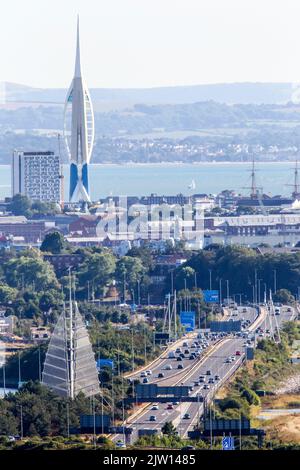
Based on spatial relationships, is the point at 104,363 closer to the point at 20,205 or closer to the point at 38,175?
the point at 20,205

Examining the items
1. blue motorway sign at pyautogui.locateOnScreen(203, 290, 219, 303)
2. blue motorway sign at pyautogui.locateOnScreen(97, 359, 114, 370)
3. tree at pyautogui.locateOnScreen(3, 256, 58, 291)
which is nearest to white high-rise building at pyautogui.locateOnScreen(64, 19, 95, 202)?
tree at pyautogui.locateOnScreen(3, 256, 58, 291)

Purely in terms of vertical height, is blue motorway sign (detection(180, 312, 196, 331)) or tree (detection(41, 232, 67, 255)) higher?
tree (detection(41, 232, 67, 255))

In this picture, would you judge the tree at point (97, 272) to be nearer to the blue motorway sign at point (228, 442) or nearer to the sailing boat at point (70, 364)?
the sailing boat at point (70, 364)

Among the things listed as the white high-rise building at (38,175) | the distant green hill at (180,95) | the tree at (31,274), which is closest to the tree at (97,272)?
the tree at (31,274)

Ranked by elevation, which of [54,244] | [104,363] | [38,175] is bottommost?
[54,244]

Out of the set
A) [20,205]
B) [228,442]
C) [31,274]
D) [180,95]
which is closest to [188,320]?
[31,274]

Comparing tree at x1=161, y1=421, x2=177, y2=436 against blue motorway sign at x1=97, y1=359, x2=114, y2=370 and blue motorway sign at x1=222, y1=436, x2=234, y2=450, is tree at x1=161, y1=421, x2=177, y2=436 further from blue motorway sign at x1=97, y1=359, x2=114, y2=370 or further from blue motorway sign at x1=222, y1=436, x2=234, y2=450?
blue motorway sign at x1=97, y1=359, x2=114, y2=370

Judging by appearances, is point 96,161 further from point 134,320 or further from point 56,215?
point 134,320
